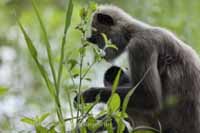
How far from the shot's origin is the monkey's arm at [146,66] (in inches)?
155

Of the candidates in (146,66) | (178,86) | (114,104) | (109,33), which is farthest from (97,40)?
(114,104)

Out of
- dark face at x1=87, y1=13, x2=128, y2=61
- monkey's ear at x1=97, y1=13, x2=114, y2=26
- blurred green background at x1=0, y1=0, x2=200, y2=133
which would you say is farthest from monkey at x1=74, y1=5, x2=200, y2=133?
blurred green background at x1=0, y1=0, x2=200, y2=133

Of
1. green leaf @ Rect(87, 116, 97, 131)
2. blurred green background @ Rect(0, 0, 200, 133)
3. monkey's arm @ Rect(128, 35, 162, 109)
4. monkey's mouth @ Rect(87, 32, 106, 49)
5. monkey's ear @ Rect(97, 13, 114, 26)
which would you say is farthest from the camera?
blurred green background @ Rect(0, 0, 200, 133)

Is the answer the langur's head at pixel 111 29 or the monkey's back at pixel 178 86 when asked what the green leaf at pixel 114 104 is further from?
the langur's head at pixel 111 29

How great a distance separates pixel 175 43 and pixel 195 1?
2.71 metres

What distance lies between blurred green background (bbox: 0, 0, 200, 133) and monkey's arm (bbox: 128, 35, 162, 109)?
3.20 ft

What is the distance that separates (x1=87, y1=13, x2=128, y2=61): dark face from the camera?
4375 millimetres

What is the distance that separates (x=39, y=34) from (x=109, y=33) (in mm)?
2974

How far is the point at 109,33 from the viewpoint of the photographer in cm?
444

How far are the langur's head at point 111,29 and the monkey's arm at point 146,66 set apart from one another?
270 mm

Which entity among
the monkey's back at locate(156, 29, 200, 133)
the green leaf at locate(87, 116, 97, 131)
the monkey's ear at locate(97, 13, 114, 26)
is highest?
the monkey's ear at locate(97, 13, 114, 26)

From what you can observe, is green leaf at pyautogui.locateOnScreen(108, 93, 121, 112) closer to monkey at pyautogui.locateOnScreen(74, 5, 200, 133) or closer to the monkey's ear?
monkey at pyautogui.locateOnScreen(74, 5, 200, 133)

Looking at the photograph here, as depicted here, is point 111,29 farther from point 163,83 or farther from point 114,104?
point 114,104

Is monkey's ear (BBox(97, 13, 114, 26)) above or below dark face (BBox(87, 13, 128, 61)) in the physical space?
above
